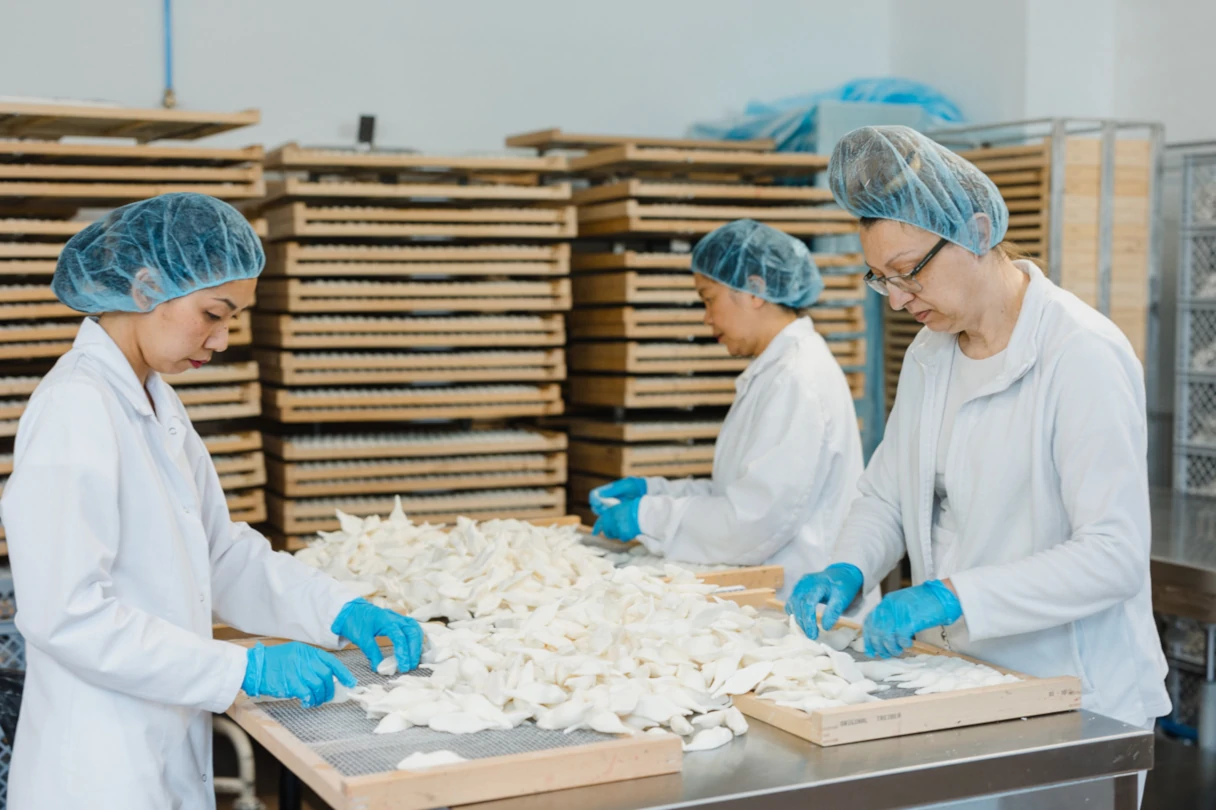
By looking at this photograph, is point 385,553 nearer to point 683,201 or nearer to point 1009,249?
point 1009,249

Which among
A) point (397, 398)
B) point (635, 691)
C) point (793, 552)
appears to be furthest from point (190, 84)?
point (635, 691)

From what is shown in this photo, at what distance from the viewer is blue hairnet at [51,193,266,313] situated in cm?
227

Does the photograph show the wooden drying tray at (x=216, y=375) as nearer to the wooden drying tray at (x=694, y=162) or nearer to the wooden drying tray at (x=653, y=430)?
the wooden drying tray at (x=653, y=430)

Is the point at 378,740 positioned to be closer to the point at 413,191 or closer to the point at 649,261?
the point at 413,191

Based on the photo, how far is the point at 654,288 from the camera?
4637mm

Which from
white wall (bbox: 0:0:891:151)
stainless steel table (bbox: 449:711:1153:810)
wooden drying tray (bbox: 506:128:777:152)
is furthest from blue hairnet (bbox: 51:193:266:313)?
white wall (bbox: 0:0:891:151)

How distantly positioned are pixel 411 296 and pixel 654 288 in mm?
864

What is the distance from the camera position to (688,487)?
3.99 metres

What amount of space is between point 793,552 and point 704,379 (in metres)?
1.26

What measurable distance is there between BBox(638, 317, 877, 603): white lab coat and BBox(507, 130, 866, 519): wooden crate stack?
3.24ft

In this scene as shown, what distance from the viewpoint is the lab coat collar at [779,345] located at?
3.65 meters

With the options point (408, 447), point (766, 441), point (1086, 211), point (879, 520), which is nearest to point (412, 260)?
point (408, 447)

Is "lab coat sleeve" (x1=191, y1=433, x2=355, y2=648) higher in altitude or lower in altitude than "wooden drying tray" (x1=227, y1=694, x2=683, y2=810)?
higher

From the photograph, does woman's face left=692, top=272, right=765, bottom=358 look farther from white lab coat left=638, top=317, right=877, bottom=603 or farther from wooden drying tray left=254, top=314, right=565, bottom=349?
wooden drying tray left=254, top=314, right=565, bottom=349
